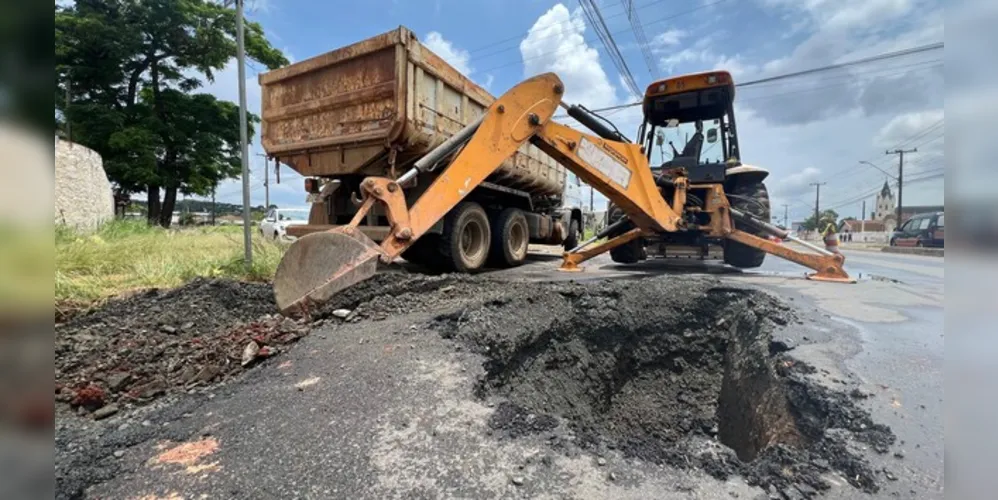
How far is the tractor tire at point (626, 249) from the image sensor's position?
746cm

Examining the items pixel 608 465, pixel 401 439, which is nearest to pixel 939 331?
pixel 608 465

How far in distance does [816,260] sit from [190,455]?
6439 millimetres

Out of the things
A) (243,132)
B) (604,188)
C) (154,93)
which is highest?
(154,93)

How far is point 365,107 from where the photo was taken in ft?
16.7

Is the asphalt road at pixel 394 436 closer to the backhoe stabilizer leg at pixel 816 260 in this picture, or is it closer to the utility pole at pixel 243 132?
the backhoe stabilizer leg at pixel 816 260

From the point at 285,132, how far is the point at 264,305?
2.82 m

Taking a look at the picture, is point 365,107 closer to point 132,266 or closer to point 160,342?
point 160,342

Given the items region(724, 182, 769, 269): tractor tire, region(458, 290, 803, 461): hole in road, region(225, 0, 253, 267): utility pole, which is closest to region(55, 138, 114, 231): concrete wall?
region(225, 0, 253, 267): utility pole

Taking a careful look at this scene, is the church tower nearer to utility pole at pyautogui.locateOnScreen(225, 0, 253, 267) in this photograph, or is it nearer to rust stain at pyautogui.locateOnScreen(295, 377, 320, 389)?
rust stain at pyautogui.locateOnScreen(295, 377, 320, 389)

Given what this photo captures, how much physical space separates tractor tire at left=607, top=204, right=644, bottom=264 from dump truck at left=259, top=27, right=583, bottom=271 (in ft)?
6.87

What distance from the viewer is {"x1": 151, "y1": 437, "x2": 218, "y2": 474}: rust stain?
158 centimetres

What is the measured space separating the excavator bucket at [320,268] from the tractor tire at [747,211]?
5.71 m

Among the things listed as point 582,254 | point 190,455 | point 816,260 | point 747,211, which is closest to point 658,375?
point 190,455
